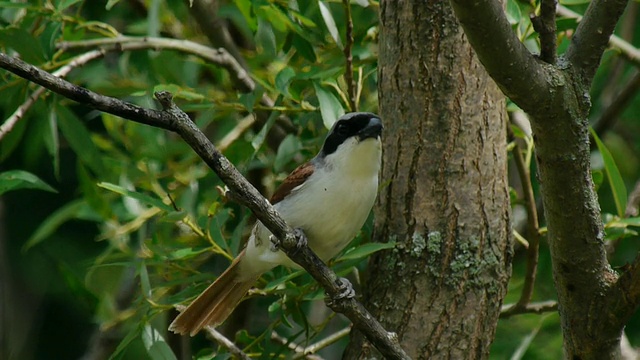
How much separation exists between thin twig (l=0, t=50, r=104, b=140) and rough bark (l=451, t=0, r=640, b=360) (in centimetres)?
183

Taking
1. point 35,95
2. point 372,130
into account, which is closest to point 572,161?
point 372,130

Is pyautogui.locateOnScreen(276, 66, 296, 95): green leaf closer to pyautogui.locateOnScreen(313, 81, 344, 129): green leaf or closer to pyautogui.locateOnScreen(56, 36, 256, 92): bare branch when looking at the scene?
pyautogui.locateOnScreen(313, 81, 344, 129): green leaf

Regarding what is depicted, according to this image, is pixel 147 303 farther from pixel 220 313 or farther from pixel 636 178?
pixel 636 178

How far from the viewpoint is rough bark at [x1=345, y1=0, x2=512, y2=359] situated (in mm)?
2938

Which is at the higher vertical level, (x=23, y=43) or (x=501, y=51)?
(x=501, y=51)

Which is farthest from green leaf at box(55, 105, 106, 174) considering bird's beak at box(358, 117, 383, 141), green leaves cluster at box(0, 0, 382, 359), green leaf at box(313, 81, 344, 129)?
bird's beak at box(358, 117, 383, 141)

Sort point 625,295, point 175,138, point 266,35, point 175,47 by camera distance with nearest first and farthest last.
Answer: point 625,295
point 266,35
point 175,47
point 175,138

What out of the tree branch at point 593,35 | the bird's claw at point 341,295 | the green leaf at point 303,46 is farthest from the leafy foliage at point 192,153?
the tree branch at point 593,35

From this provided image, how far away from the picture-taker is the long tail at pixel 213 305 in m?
3.30

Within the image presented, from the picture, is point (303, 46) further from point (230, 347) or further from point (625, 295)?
point (625, 295)

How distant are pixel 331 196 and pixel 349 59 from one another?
512 millimetres

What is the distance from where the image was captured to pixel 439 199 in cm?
300

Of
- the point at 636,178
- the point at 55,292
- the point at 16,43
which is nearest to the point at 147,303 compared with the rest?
the point at 16,43

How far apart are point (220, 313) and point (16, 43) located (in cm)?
121
